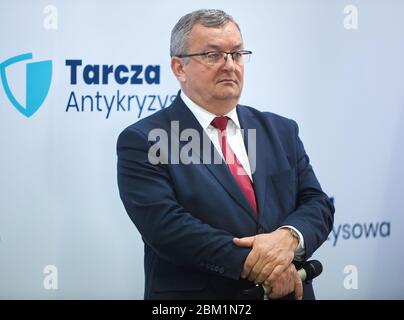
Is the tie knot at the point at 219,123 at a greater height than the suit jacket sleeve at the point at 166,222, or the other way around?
the tie knot at the point at 219,123

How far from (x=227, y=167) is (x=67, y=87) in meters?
0.88

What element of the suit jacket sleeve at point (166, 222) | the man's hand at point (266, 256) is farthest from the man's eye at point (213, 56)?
the man's hand at point (266, 256)

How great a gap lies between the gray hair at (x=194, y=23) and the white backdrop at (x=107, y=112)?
11.6 inches

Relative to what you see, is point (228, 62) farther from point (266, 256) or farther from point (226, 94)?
point (266, 256)

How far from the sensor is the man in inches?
74.6

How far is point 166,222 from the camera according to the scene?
1.89 m

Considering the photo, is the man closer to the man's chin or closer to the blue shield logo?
the man's chin

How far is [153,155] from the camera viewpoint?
1993mm

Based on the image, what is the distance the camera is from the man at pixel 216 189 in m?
1.90

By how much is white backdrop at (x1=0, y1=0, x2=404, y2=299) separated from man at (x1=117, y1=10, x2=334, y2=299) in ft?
0.99

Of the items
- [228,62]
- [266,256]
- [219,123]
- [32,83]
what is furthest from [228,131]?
[32,83]

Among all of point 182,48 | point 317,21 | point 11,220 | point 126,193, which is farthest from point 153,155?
Answer: point 317,21

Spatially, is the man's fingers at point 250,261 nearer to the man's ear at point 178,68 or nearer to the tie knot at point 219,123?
the tie knot at point 219,123
